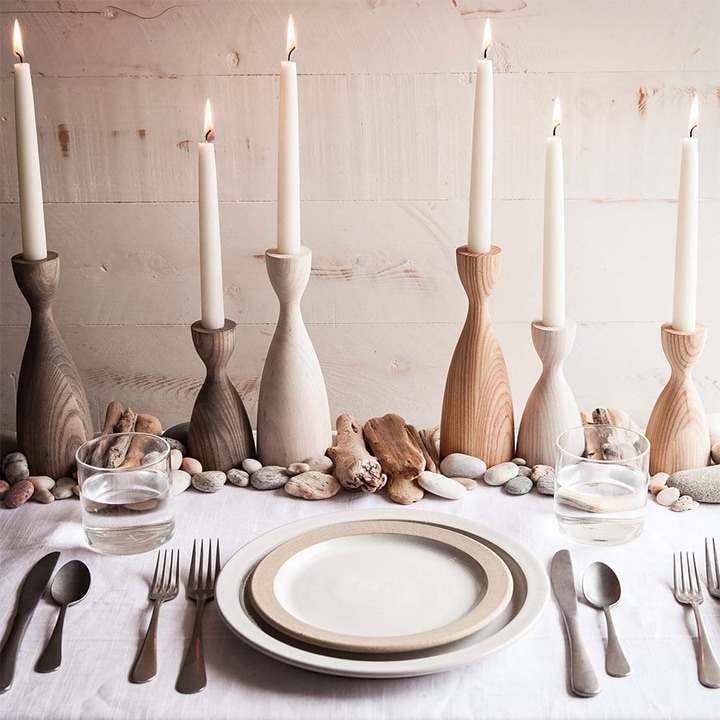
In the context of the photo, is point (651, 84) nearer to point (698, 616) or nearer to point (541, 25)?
point (541, 25)

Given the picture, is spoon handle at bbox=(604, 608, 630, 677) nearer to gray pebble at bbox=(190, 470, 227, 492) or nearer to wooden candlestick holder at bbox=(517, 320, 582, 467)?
wooden candlestick holder at bbox=(517, 320, 582, 467)

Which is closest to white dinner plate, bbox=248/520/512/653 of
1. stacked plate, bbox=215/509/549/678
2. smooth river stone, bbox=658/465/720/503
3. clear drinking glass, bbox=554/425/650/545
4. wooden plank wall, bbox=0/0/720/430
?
stacked plate, bbox=215/509/549/678

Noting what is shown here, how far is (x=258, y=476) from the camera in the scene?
0.99 m

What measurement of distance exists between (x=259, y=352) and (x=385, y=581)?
790 millimetres

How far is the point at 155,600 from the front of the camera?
0.77 m

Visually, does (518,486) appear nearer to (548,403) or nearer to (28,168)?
(548,403)

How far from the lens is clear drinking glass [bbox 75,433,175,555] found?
846 mm

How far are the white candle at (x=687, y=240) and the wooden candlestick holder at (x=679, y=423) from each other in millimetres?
23

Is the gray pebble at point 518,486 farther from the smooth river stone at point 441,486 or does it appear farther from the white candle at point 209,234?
the white candle at point 209,234

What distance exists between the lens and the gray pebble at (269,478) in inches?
38.7

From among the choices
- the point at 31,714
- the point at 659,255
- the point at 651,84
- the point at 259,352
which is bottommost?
the point at 31,714

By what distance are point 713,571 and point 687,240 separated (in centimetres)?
34

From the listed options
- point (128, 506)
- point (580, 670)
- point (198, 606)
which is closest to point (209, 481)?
point (128, 506)

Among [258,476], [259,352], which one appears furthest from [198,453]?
[259,352]
